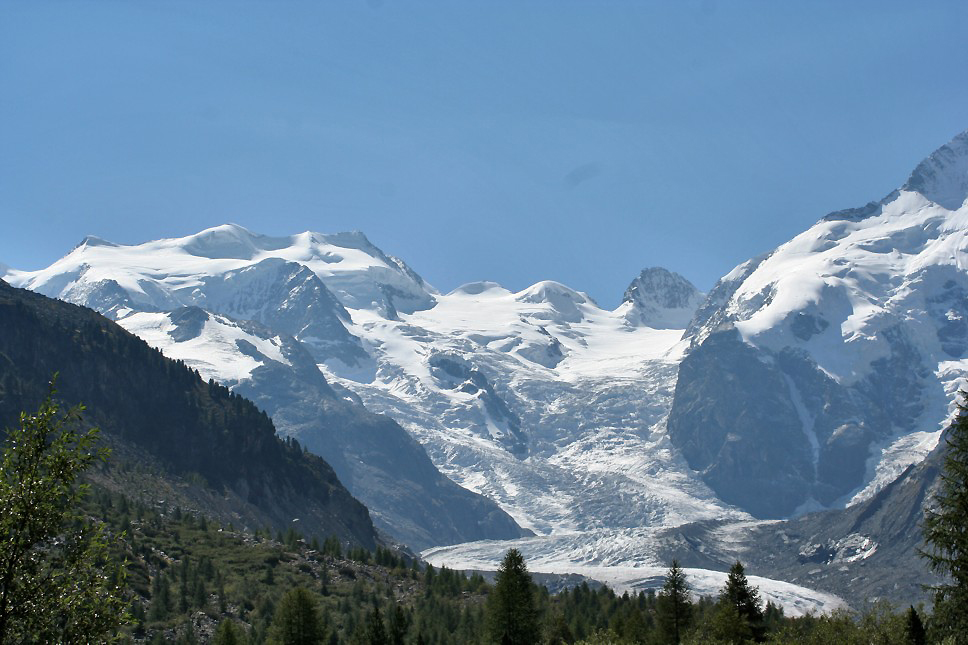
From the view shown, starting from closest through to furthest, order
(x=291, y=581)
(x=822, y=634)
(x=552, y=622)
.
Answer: (x=822, y=634), (x=552, y=622), (x=291, y=581)

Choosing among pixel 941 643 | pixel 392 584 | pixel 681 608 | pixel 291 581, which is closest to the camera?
pixel 941 643

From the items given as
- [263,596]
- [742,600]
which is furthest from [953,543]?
[263,596]

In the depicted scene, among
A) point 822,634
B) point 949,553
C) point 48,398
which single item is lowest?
point 822,634

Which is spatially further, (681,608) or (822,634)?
(681,608)

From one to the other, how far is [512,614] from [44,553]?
86.0m

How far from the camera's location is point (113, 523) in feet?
641

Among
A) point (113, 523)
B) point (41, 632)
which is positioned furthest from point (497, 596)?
point (113, 523)

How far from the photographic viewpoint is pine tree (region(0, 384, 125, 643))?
35.0 meters

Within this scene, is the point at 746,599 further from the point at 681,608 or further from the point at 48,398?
the point at 48,398

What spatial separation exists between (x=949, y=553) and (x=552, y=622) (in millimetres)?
102433

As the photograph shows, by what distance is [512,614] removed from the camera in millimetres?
117625

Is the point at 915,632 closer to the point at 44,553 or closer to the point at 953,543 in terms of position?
the point at 953,543

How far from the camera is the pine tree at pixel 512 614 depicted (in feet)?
384

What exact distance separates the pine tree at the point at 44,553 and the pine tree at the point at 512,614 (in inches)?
3335
